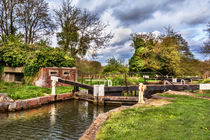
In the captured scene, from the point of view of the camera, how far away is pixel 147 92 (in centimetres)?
1136

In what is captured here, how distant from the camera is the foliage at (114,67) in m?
25.9

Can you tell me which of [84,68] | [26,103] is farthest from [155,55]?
[26,103]

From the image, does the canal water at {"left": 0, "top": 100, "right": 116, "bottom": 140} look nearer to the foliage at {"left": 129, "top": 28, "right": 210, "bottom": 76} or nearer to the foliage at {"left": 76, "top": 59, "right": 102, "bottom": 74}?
the foliage at {"left": 76, "top": 59, "right": 102, "bottom": 74}

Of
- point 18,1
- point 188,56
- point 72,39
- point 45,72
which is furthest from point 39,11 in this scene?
point 188,56

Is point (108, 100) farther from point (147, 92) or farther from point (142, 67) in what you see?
point (142, 67)

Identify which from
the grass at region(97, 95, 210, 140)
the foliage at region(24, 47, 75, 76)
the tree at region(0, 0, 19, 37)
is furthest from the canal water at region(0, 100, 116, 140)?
the tree at region(0, 0, 19, 37)

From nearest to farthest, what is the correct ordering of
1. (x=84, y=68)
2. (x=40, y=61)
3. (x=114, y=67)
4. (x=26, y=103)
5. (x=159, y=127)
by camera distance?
(x=159, y=127) → (x=26, y=103) → (x=40, y=61) → (x=114, y=67) → (x=84, y=68)

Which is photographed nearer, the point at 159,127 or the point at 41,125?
the point at 159,127

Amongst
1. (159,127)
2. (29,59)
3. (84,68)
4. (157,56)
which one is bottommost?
(159,127)

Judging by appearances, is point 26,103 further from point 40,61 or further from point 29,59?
point 29,59

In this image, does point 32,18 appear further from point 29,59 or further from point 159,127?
point 159,127

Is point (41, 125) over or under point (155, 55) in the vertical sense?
under

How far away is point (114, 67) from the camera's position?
2608 centimetres

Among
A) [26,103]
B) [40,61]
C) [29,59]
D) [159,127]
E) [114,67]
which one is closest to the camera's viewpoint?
[159,127]
